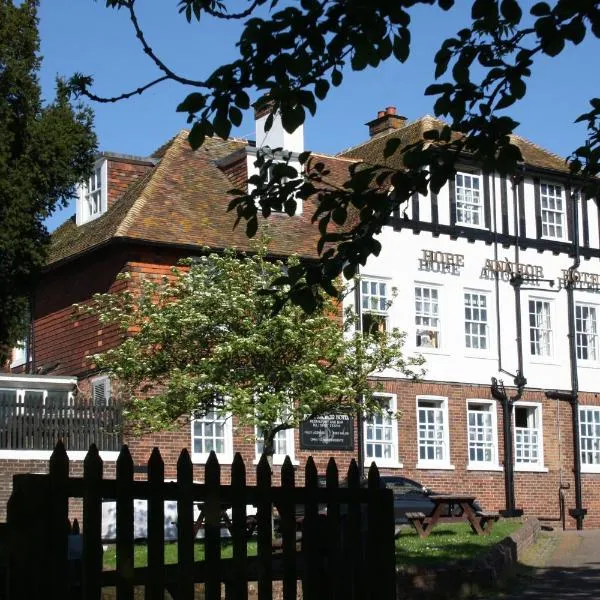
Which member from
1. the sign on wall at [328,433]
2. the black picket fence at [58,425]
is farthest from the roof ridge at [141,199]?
the sign on wall at [328,433]

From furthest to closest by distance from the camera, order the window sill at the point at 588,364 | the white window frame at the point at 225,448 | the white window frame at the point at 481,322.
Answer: the window sill at the point at 588,364 → the white window frame at the point at 481,322 → the white window frame at the point at 225,448

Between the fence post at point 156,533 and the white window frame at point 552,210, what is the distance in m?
29.6

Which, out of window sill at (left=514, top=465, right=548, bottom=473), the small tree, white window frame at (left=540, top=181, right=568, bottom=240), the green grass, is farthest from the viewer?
white window frame at (left=540, top=181, right=568, bottom=240)

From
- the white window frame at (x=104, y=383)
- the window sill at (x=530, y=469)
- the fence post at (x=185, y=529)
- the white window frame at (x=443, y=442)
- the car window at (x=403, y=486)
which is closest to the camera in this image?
the fence post at (x=185, y=529)

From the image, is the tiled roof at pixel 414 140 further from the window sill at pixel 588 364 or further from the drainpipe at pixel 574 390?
the window sill at pixel 588 364

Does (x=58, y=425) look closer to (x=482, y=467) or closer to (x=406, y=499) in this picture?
(x=406, y=499)

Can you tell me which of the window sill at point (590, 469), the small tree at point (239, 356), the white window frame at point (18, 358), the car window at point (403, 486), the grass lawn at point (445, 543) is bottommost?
the grass lawn at point (445, 543)

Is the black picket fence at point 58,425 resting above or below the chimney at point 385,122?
below

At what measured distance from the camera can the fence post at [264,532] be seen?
8094mm

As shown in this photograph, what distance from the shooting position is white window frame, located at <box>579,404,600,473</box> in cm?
3622

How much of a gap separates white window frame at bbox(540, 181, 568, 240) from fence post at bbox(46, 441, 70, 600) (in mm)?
30211

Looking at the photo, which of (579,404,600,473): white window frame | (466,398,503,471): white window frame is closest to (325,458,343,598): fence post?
(466,398,503,471): white window frame

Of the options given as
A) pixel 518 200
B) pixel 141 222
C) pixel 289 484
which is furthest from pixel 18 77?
pixel 289 484

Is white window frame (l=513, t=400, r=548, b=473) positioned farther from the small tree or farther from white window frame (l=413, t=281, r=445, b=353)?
the small tree
